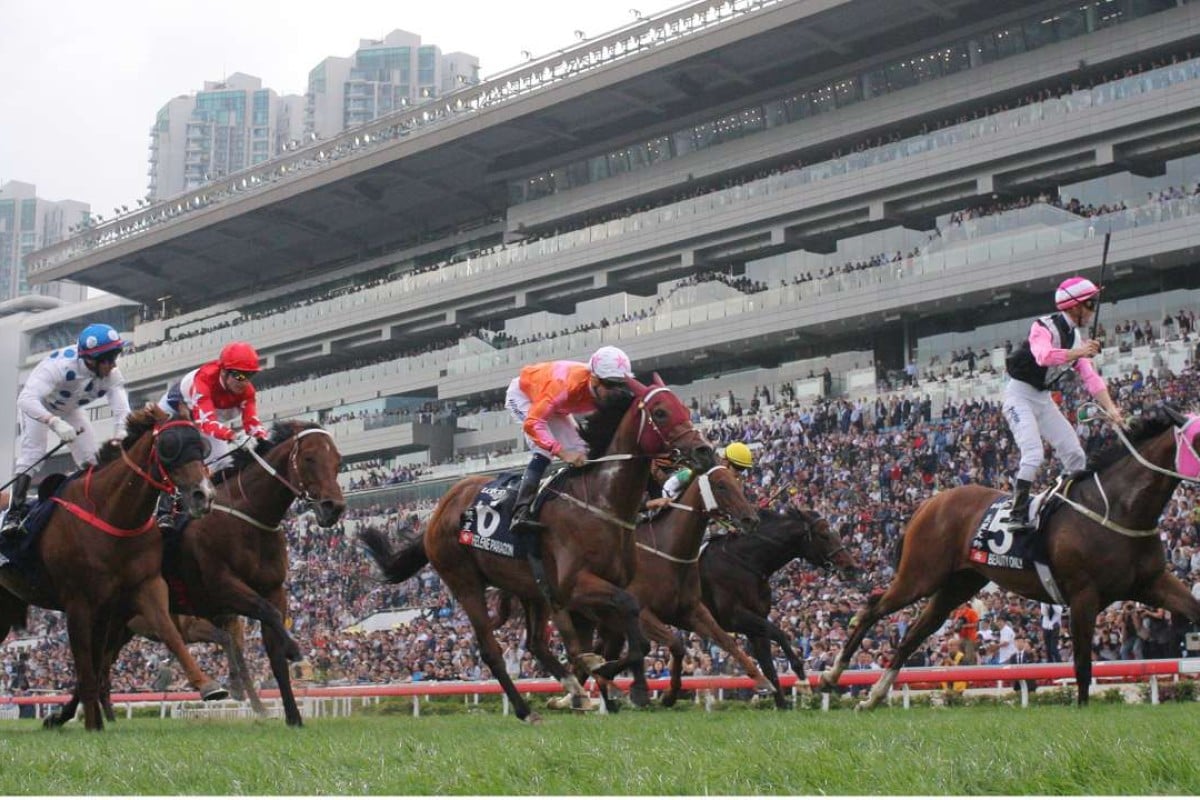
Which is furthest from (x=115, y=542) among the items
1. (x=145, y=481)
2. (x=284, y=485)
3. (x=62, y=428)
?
(x=284, y=485)

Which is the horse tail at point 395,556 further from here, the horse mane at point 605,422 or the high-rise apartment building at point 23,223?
the high-rise apartment building at point 23,223

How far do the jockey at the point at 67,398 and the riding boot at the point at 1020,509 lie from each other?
6.42 metres

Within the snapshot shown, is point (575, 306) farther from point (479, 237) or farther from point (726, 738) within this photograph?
point (726, 738)

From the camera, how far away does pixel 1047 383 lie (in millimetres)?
10555

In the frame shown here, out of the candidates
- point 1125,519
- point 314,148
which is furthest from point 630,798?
point 314,148

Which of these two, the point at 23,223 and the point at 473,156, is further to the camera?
the point at 23,223

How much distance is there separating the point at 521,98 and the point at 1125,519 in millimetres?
40291

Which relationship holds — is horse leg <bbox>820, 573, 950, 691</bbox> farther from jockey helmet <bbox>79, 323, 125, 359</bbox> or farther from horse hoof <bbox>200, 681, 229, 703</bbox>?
jockey helmet <bbox>79, 323, 125, 359</bbox>

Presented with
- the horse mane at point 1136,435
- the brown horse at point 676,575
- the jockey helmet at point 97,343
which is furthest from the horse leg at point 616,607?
the jockey helmet at point 97,343

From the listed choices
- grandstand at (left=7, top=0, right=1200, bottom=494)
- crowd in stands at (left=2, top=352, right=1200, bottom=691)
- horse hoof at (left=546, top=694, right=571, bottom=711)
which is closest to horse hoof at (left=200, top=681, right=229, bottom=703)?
horse hoof at (left=546, top=694, right=571, bottom=711)

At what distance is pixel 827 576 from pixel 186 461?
14439 mm

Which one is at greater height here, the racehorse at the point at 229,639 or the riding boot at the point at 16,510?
the riding boot at the point at 16,510

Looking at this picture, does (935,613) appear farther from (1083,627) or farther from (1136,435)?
(1136,435)

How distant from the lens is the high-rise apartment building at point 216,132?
165250mm
